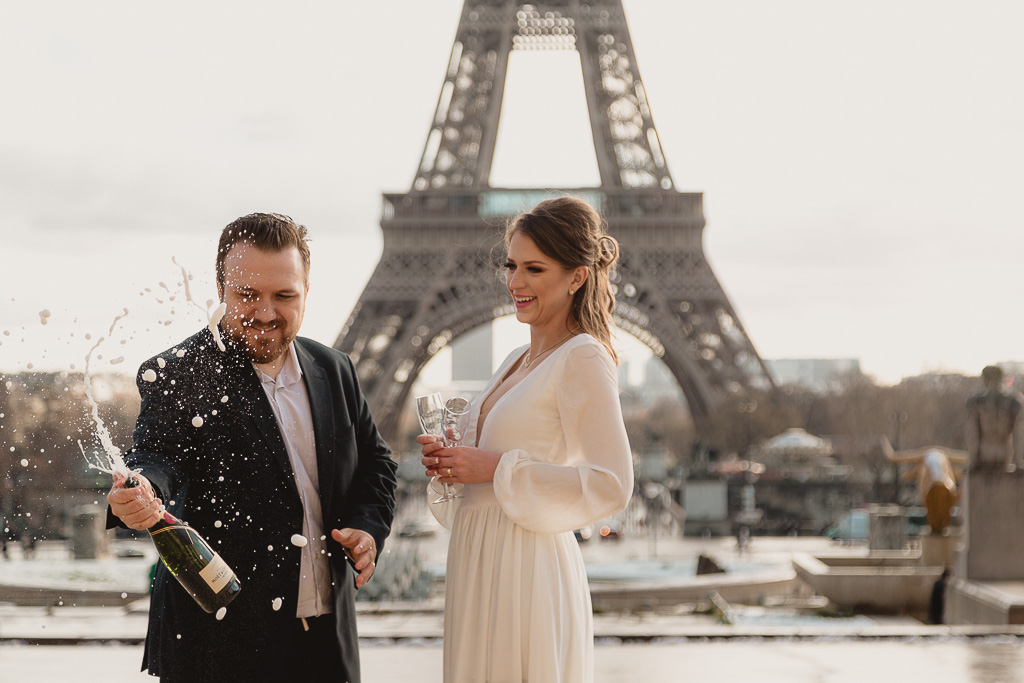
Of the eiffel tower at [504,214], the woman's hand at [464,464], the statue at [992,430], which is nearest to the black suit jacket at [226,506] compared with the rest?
the woman's hand at [464,464]

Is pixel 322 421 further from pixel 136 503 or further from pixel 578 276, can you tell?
pixel 578 276

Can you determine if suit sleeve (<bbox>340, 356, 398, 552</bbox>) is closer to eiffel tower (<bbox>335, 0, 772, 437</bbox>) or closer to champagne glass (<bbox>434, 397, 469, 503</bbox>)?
champagne glass (<bbox>434, 397, 469, 503</bbox>)

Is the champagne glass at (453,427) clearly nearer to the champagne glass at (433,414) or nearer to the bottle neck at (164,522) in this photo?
the champagne glass at (433,414)

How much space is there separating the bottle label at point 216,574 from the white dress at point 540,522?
0.64 meters

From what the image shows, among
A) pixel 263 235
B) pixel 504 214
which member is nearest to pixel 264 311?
pixel 263 235

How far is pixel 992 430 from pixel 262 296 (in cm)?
889

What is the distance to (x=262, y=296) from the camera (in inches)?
110

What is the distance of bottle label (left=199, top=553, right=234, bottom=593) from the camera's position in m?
2.61

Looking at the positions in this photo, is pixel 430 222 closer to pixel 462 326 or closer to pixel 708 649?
pixel 462 326

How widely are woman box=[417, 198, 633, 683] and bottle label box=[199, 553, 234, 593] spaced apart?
570mm

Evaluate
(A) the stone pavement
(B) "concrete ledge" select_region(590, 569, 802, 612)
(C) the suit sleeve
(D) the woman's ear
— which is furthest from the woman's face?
(B) "concrete ledge" select_region(590, 569, 802, 612)

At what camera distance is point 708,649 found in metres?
6.44

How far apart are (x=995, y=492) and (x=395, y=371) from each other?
2189cm

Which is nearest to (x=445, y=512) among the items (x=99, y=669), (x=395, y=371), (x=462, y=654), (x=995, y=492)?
(x=462, y=654)
